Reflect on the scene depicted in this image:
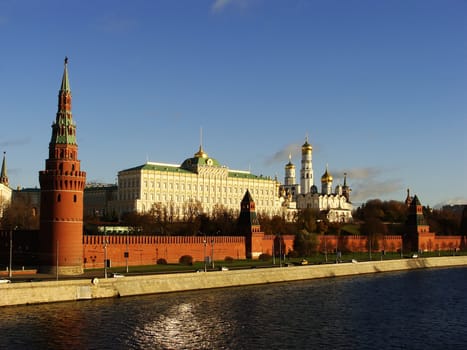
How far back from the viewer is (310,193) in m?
182

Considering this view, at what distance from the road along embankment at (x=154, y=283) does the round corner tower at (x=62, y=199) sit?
337 inches

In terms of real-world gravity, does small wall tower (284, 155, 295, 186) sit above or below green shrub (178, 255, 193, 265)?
above

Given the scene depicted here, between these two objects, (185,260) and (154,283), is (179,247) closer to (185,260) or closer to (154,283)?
(185,260)

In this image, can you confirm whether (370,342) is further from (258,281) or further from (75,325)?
(258,281)

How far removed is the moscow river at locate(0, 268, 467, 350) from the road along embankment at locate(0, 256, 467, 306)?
1014mm

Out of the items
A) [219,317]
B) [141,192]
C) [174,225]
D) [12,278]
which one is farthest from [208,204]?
[219,317]

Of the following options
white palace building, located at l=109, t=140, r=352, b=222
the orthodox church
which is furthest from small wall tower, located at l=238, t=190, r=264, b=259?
the orthodox church

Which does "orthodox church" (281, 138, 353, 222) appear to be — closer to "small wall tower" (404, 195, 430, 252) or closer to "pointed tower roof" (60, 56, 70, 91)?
"small wall tower" (404, 195, 430, 252)

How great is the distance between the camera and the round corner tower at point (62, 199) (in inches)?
2258

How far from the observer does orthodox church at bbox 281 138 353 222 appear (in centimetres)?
17750

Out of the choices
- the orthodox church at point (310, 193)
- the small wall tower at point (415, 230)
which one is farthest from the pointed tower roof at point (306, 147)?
the small wall tower at point (415, 230)

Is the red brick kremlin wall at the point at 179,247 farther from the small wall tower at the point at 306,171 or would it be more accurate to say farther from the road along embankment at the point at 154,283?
the small wall tower at the point at 306,171

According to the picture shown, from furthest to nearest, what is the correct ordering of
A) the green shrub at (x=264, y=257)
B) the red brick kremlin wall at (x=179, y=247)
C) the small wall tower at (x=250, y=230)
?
the green shrub at (x=264, y=257), the small wall tower at (x=250, y=230), the red brick kremlin wall at (x=179, y=247)

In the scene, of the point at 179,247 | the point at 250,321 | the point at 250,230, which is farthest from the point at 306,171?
the point at 250,321
